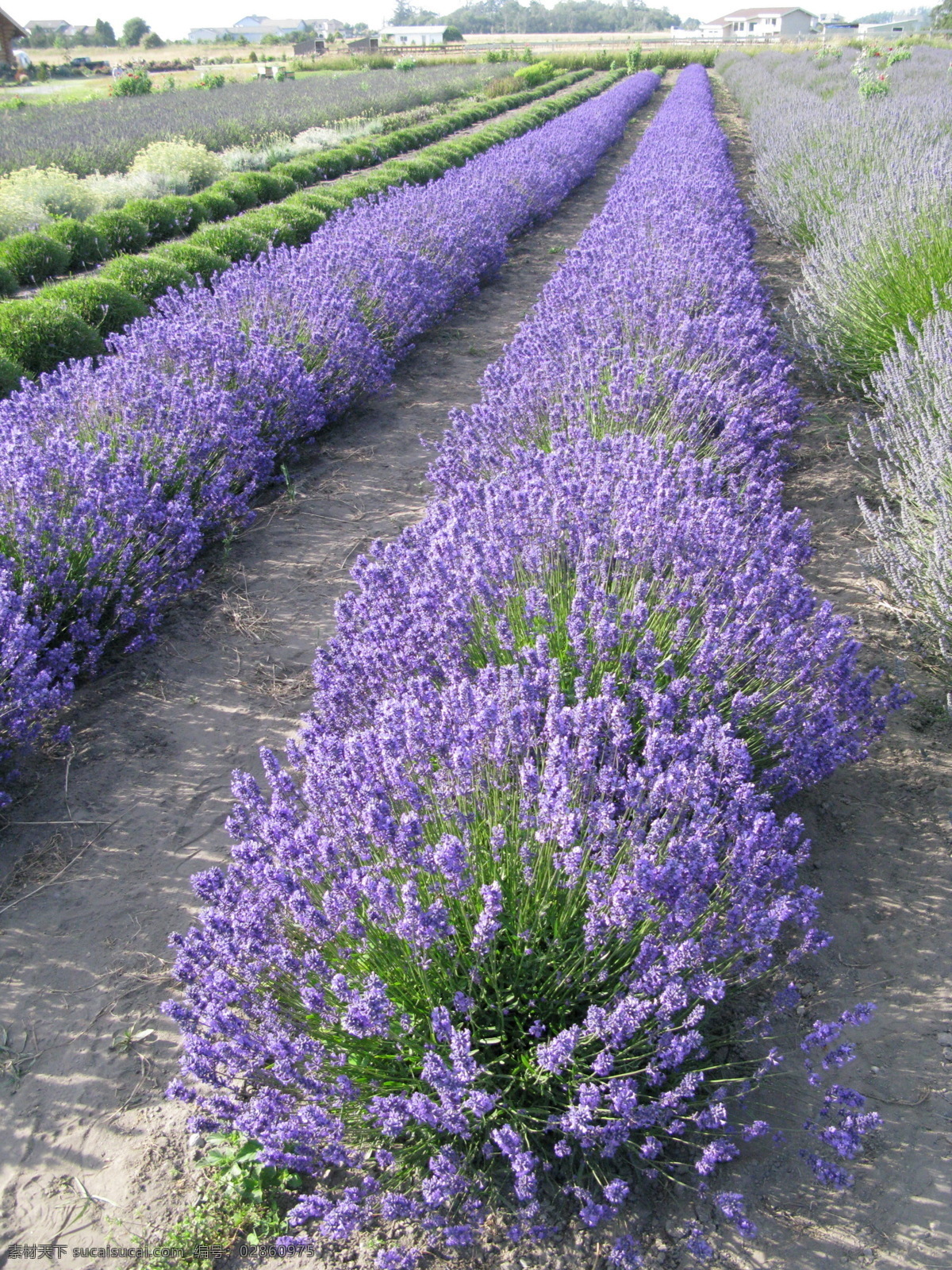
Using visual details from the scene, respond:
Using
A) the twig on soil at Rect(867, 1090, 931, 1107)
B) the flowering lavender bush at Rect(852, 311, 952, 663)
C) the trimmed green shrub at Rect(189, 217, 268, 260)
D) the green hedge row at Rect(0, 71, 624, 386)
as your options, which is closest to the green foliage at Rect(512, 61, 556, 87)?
the green hedge row at Rect(0, 71, 624, 386)

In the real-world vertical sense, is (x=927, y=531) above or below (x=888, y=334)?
below

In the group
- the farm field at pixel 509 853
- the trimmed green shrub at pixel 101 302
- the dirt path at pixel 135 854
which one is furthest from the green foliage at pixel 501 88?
the farm field at pixel 509 853

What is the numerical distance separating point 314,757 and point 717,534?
1420 millimetres

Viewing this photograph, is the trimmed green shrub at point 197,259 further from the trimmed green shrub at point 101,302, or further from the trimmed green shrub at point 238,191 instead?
the trimmed green shrub at point 238,191

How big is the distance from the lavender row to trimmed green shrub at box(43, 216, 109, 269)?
7.84 meters

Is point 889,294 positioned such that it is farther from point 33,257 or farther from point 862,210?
point 33,257

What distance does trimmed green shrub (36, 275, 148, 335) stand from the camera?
6141 mm

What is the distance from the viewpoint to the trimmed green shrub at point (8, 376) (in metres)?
5.05

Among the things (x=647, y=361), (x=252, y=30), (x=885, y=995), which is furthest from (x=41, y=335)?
(x=252, y=30)

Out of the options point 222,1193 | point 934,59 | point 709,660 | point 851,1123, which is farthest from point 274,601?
point 934,59

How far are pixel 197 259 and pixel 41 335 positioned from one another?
2.01 meters

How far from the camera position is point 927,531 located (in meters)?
3.19

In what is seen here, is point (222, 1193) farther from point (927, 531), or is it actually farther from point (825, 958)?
point (927, 531)

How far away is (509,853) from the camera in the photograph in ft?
5.90
